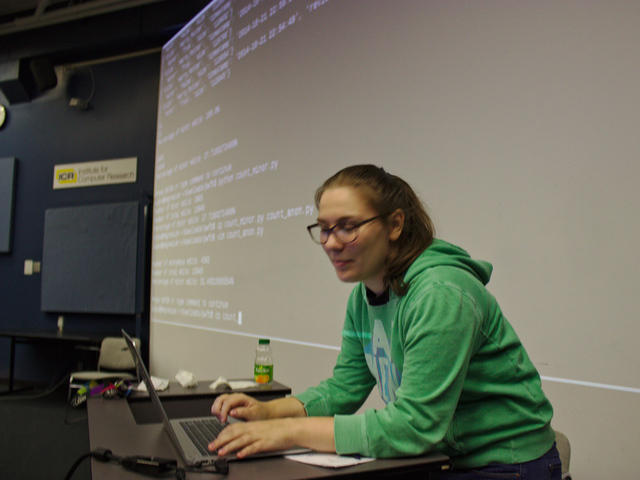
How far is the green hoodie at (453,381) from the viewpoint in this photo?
28.9 inches

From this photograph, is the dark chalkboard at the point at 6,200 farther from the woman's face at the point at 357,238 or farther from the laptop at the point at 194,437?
the woman's face at the point at 357,238

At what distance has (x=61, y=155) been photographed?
4668 mm

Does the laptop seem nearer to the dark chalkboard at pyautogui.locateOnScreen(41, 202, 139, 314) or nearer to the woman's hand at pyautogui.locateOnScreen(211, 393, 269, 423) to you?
the woman's hand at pyautogui.locateOnScreen(211, 393, 269, 423)

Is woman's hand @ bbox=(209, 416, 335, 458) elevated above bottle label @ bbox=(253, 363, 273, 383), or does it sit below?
above

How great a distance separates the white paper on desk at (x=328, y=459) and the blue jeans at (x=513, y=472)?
157mm

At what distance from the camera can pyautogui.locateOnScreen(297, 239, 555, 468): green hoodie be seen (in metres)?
A: 0.73

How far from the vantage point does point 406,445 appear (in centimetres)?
74

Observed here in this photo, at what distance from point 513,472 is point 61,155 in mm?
4997

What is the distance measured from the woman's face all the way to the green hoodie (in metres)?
0.08

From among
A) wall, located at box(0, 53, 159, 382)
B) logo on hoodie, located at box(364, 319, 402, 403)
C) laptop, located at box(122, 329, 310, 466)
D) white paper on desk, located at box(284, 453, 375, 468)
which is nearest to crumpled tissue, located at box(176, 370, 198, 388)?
laptop, located at box(122, 329, 310, 466)

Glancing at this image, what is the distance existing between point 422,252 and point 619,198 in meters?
0.72

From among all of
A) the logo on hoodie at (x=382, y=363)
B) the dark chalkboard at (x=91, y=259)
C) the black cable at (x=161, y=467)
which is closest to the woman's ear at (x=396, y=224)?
the logo on hoodie at (x=382, y=363)

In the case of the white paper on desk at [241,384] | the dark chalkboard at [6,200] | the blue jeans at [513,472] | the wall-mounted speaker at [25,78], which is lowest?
the white paper on desk at [241,384]

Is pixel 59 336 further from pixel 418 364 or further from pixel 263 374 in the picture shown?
pixel 418 364
